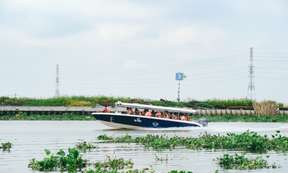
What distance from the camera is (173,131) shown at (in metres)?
59.2

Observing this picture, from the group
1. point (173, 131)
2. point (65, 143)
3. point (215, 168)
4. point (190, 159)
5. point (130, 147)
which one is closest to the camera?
point (215, 168)

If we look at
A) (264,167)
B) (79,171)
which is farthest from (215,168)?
(79,171)

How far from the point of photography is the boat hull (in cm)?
6031

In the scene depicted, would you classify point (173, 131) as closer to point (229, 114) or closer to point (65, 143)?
point (65, 143)

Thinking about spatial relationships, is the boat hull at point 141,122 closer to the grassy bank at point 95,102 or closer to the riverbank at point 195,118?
the riverbank at point 195,118

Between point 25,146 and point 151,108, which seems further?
point 151,108

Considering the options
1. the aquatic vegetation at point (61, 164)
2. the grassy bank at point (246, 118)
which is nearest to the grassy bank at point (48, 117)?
the grassy bank at point (246, 118)

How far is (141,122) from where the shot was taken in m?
60.4

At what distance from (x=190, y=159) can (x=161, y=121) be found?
25.7 meters

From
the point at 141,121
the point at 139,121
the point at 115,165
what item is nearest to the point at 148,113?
the point at 141,121

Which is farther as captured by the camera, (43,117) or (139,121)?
(43,117)

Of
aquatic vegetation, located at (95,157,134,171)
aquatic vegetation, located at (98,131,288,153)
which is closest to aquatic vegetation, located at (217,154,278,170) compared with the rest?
aquatic vegetation, located at (95,157,134,171)

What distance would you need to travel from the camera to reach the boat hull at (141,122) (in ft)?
198

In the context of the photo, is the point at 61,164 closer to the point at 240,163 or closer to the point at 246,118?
the point at 240,163
